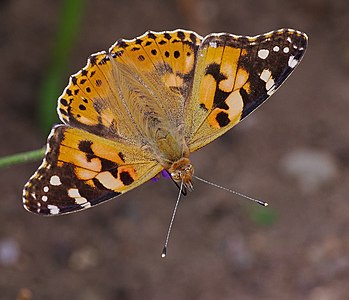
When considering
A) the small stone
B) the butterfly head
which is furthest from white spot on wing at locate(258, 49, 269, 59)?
the small stone

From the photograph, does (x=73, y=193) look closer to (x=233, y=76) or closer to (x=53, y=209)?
(x=53, y=209)

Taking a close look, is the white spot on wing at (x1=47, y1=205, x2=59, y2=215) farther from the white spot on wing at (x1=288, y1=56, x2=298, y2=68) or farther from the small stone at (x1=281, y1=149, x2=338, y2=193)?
the small stone at (x1=281, y1=149, x2=338, y2=193)

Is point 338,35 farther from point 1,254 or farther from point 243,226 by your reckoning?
point 1,254

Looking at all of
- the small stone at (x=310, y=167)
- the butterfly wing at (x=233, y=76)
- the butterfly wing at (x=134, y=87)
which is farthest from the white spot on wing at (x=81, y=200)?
the small stone at (x=310, y=167)

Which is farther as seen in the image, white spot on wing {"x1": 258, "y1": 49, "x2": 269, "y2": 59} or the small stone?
the small stone

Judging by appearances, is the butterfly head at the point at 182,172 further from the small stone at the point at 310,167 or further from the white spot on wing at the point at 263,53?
the small stone at the point at 310,167

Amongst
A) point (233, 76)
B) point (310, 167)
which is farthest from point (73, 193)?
point (310, 167)

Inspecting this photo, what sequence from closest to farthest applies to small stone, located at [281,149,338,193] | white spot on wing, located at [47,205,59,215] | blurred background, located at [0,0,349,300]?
white spot on wing, located at [47,205,59,215] → blurred background, located at [0,0,349,300] → small stone, located at [281,149,338,193]
